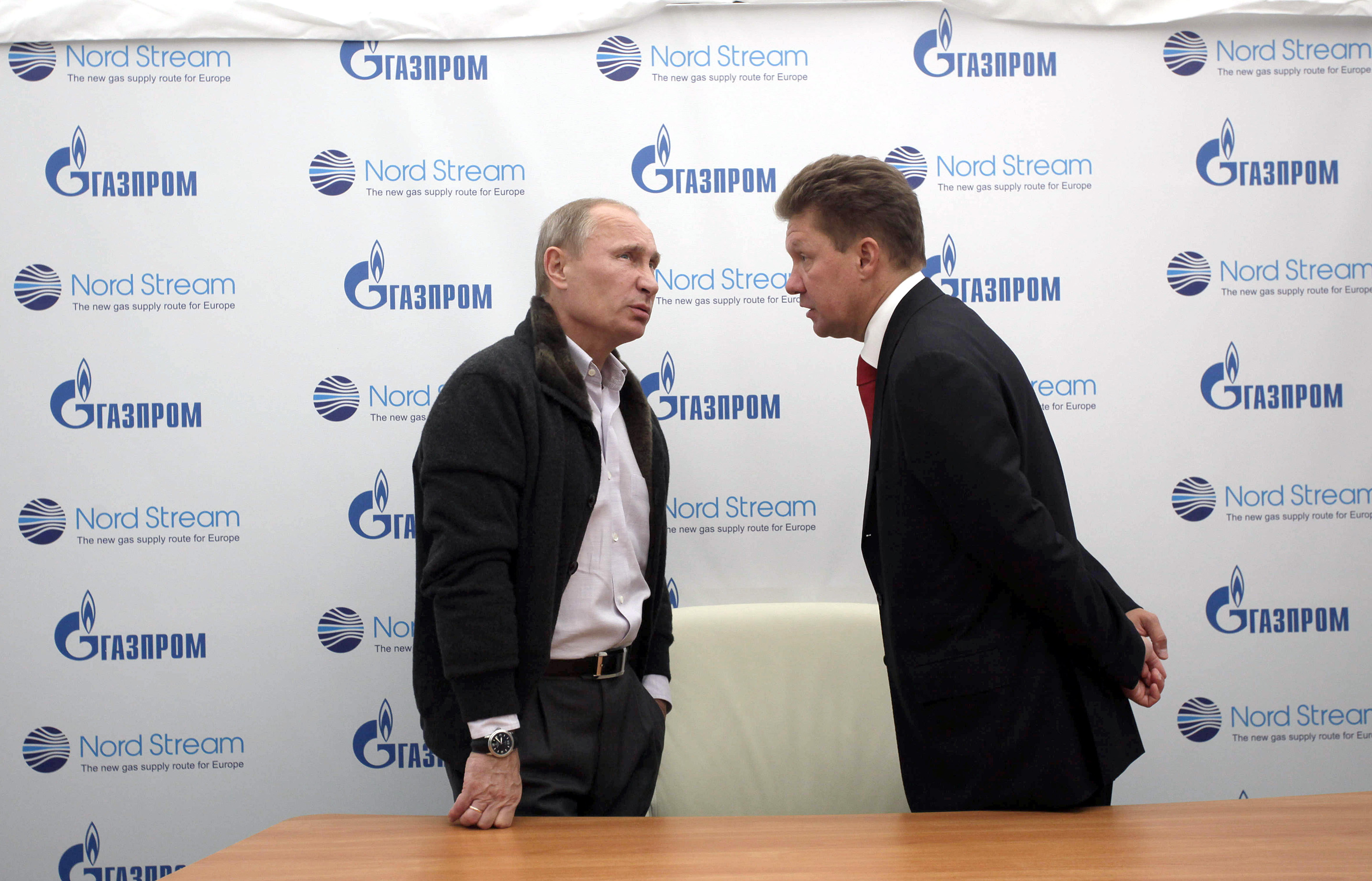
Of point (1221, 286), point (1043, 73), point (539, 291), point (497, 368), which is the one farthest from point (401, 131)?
point (1221, 286)

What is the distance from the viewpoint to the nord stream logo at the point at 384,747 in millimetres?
2473

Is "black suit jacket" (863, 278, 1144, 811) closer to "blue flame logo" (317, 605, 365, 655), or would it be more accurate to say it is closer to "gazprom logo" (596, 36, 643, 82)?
"gazprom logo" (596, 36, 643, 82)

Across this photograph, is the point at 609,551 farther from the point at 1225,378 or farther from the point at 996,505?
the point at 1225,378

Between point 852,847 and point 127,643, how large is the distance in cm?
221

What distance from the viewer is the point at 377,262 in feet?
8.09

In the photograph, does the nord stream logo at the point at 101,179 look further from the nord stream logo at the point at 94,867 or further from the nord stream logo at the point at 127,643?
the nord stream logo at the point at 94,867

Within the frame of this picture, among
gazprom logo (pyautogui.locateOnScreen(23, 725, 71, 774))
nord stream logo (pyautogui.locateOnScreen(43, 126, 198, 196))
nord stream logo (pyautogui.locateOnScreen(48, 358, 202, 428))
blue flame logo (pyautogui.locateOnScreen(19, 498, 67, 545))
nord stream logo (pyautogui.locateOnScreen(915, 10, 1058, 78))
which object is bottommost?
gazprom logo (pyautogui.locateOnScreen(23, 725, 71, 774))

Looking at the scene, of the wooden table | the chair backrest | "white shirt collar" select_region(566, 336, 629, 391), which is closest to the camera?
the wooden table

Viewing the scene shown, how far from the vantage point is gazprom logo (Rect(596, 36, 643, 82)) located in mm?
2471

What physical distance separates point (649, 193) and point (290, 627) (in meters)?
1.59

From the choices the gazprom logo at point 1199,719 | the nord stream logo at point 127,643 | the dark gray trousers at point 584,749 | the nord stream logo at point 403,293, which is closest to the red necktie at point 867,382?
the dark gray trousers at point 584,749

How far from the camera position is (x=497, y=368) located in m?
1.60

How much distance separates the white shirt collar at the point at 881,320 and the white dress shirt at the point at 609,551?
1.76ft

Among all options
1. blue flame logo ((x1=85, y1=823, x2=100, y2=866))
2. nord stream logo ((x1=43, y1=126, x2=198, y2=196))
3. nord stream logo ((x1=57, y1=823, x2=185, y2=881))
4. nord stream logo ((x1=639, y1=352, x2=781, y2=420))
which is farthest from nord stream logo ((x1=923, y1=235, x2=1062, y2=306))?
blue flame logo ((x1=85, y1=823, x2=100, y2=866))
